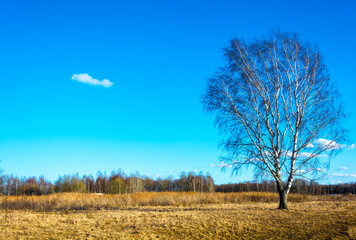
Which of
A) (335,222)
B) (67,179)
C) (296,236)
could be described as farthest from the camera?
(67,179)

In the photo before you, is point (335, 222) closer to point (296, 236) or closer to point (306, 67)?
point (296, 236)

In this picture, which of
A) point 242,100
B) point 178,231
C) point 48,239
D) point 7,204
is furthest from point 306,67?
point 7,204

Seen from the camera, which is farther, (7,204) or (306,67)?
(7,204)

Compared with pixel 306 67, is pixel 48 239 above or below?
below

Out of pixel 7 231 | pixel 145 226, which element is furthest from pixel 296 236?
pixel 7 231

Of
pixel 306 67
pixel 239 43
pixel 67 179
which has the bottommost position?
pixel 67 179

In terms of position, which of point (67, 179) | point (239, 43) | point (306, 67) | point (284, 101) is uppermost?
point (239, 43)

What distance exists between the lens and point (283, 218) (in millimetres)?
13156

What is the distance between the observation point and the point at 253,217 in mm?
13352

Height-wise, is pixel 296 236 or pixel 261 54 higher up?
pixel 261 54

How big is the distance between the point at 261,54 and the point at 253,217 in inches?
378

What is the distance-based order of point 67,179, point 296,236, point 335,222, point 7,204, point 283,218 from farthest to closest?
point 67,179 → point 7,204 → point 283,218 → point 335,222 → point 296,236

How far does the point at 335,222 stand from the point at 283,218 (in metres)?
2.11

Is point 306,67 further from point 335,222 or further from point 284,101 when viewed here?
point 335,222
